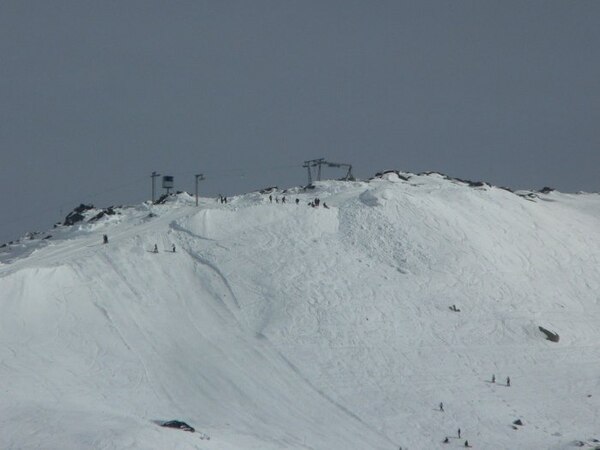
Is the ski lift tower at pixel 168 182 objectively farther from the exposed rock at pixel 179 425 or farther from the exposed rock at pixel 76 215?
the exposed rock at pixel 179 425

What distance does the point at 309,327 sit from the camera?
4988cm

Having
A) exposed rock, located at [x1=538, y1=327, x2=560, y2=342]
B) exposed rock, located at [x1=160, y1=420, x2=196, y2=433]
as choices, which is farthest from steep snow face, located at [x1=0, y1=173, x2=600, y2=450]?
exposed rock, located at [x1=160, y1=420, x2=196, y2=433]

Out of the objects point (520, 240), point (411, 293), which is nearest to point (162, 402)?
point (411, 293)

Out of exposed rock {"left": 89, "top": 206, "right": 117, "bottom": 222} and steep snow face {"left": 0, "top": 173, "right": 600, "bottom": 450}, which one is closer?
steep snow face {"left": 0, "top": 173, "right": 600, "bottom": 450}

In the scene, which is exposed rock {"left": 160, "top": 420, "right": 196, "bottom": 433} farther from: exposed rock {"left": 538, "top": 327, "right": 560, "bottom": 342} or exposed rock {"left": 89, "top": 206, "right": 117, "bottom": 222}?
exposed rock {"left": 89, "top": 206, "right": 117, "bottom": 222}

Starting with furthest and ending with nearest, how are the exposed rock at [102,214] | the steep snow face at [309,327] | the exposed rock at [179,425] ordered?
the exposed rock at [102,214] → the steep snow face at [309,327] → the exposed rock at [179,425]

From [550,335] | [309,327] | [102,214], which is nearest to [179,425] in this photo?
[309,327]

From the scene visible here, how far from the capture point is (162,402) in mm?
42719

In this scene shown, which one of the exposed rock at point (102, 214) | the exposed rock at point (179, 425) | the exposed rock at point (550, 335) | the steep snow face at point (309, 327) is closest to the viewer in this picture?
the exposed rock at point (179, 425)

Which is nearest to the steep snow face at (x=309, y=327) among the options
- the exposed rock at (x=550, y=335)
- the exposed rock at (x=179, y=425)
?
the exposed rock at (x=550, y=335)

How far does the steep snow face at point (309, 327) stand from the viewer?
41531 mm

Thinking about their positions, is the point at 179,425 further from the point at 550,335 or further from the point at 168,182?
the point at 168,182

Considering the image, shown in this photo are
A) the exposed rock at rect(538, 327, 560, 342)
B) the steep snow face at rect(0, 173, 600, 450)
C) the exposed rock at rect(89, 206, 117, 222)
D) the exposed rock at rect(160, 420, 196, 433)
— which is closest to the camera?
the exposed rock at rect(160, 420, 196, 433)

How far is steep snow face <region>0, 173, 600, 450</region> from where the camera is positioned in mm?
41531
